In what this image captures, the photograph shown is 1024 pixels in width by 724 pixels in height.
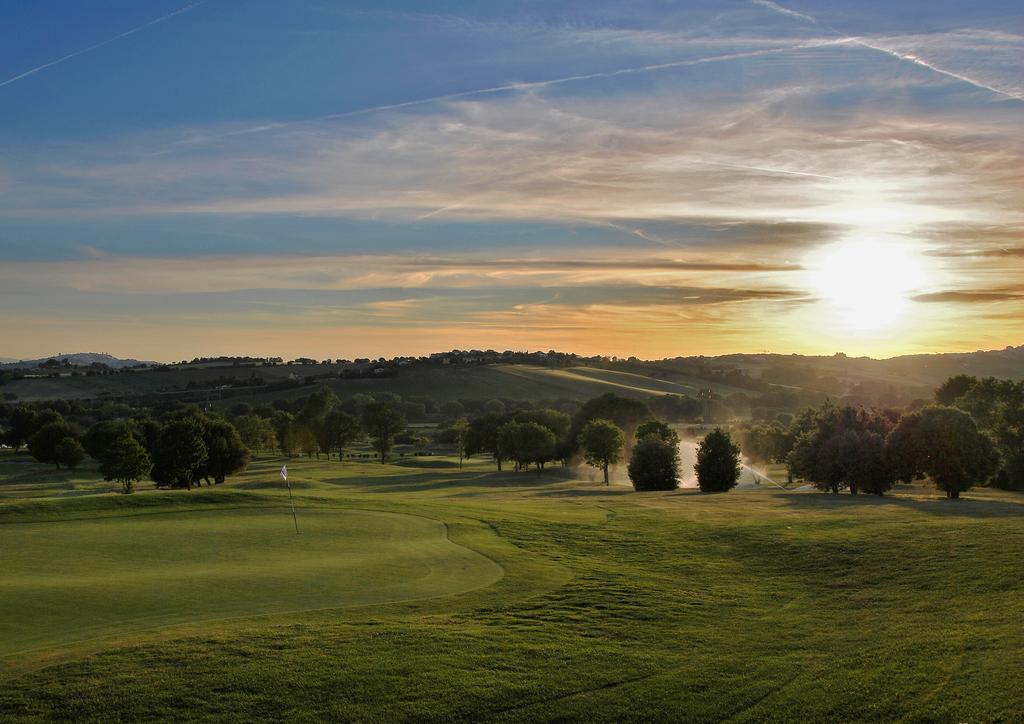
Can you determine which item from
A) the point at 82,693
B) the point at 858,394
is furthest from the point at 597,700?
the point at 858,394

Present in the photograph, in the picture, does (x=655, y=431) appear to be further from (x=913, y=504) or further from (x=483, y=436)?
(x=913, y=504)

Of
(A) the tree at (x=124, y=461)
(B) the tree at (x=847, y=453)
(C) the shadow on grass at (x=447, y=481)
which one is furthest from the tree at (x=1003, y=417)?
(A) the tree at (x=124, y=461)

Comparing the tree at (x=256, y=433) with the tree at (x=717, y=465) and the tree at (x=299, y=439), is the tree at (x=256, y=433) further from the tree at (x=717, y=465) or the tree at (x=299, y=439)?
the tree at (x=717, y=465)

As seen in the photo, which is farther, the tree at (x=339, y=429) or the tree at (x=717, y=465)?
the tree at (x=339, y=429)

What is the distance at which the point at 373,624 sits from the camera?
63.6 feet

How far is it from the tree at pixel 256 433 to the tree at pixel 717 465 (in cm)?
6145

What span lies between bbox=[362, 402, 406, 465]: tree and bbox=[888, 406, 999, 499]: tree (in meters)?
69.9

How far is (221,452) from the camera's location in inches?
2872

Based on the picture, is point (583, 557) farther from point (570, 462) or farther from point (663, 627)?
point (570, 462)

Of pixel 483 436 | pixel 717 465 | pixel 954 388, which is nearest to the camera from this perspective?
pixel 717 465

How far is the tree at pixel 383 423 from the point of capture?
110250 mm

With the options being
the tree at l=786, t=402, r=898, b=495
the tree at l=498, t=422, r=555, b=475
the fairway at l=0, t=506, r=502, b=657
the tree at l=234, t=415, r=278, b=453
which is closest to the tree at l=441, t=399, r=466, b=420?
the tree at l=234, t=415, r=278, b=453

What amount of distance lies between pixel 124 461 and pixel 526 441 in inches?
1710

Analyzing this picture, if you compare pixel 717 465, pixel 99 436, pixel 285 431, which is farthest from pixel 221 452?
pixel 285 431
